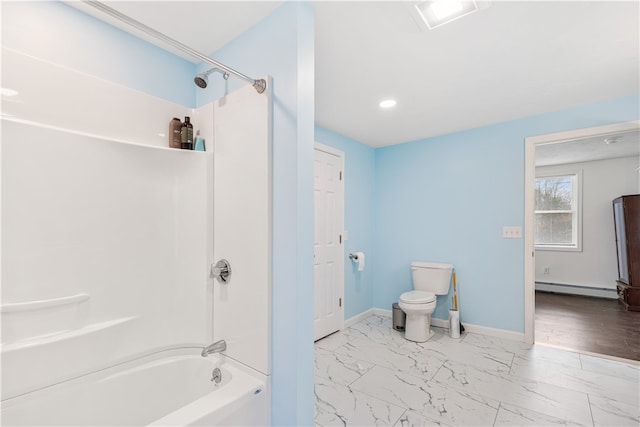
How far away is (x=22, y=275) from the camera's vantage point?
4.29 ft

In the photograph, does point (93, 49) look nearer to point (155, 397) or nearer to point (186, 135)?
point (186, 135)

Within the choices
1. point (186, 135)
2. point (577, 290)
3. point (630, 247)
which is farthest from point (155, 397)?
point (577, 290)

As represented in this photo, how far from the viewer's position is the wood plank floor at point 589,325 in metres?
2.85

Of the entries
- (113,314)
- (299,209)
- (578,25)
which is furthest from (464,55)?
(113,314)

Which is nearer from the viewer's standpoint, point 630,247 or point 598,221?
point 630,247

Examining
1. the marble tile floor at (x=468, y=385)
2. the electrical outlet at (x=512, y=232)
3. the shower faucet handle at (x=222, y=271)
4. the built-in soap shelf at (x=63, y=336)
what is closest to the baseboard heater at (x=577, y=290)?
the marble tile floor at (x=468, y=385)

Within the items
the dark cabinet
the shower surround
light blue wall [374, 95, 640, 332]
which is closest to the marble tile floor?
light blue wall [374, 95, 640, 332]

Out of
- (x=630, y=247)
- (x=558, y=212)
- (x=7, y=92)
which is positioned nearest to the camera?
(x=7, y=92)

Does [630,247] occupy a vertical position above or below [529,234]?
below

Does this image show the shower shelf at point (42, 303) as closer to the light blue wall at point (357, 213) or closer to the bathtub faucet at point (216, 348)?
the bathtub faucet at point (216, 348)

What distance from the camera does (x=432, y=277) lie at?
130 inches

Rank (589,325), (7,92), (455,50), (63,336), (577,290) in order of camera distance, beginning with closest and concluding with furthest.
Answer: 1. (7,92)
2. (63,336)
3. (455,50)
4. (589,325)
5. (577,290)

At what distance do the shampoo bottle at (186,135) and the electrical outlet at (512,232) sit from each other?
307 cm

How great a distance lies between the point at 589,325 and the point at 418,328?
2.25 metres
